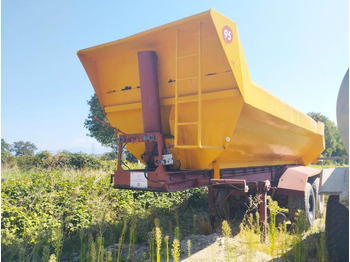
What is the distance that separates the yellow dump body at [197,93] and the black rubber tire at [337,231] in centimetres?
149

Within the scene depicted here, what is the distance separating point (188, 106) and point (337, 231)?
2.47 m


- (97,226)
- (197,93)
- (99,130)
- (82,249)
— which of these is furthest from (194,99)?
(99,130)

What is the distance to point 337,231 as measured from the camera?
321 cm

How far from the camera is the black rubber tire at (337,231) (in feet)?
10.2

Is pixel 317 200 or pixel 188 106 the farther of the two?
pixel 317 200

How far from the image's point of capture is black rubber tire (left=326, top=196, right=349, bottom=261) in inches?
122

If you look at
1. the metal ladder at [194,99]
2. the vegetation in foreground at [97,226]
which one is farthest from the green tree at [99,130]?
the metal ladder at [194,99]

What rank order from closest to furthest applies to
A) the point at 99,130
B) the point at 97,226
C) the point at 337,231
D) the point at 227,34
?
the point at 337,231 → the point at 227,34 → the point at 97,226 → the point at 99,130

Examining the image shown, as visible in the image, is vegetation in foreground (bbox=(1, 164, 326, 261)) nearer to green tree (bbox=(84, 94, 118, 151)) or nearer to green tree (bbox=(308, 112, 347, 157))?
green tree (bbox=(84, 94, 118, 151))

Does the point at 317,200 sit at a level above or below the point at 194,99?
below

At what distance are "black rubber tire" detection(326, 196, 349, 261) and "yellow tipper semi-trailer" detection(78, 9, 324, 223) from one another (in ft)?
3.64

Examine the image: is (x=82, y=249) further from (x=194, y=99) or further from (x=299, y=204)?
(x=299, y=204)

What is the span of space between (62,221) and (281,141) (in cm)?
435

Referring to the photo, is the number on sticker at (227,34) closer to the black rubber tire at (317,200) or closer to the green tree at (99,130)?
the black rubber tire at (317,200)
